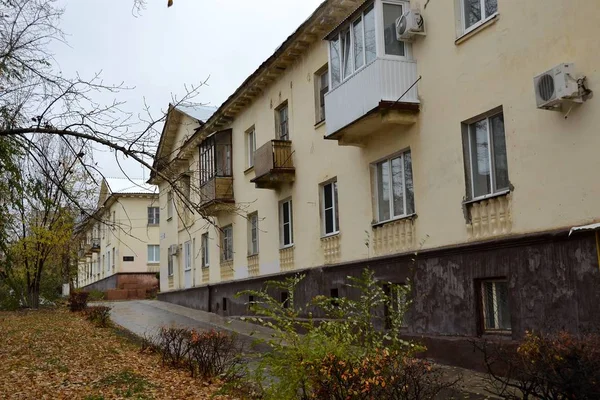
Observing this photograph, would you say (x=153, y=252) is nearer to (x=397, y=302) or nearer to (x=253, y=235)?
(x=253, y=235)

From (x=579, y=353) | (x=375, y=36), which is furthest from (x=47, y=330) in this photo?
(x=579, y=353)

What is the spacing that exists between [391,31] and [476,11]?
6.64ft

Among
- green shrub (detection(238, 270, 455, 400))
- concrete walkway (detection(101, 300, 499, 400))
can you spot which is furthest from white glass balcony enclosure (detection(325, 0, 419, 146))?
green shrub (detection(238, 270, 455, 400))

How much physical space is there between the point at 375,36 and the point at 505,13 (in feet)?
9.93

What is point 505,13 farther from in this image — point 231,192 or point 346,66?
point 231,192

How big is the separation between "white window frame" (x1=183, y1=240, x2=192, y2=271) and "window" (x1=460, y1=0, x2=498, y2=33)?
1978 centimetres

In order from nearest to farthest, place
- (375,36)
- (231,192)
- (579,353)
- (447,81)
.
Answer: (579,353) → (447,81) → (375,36) → (231,192)

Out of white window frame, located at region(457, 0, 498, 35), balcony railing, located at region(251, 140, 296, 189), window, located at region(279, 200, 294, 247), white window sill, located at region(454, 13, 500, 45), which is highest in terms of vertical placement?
white window frame, located at region(457, 0, 498, 35)

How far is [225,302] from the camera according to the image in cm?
2372

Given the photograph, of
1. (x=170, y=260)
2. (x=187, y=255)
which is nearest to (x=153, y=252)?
(x=170, y=260)

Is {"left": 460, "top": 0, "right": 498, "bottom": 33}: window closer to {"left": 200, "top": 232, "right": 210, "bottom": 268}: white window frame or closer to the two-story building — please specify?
the two-story building

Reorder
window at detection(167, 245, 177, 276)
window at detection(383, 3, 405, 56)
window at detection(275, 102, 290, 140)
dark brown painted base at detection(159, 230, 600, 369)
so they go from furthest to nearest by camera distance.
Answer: window at detection(167, 245, 177, 276) → window at detection(275, 102, 290, 140) → window at detection(383, 3, 405, 56) → dark brown painted base at detection(159, 230, 600, 369)

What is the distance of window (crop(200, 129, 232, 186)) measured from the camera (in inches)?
927

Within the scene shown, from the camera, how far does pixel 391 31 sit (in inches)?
518
